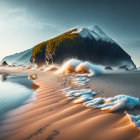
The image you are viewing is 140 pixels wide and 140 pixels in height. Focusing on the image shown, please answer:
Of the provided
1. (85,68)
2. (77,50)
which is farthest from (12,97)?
(77,50)

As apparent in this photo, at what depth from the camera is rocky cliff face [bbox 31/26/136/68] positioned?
46719mm

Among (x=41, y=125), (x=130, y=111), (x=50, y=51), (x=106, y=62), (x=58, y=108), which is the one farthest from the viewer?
(x=106, y=62)

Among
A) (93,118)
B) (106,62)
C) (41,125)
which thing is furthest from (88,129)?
(106,62)

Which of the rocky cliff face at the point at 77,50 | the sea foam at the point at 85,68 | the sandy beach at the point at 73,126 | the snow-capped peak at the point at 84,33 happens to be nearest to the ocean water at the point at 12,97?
the sandy beach at the point at 73,126

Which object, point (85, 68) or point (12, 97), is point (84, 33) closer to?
point (85, 68)

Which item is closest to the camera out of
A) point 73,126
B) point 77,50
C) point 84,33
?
point 73,126

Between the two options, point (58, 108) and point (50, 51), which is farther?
point (50, 51)

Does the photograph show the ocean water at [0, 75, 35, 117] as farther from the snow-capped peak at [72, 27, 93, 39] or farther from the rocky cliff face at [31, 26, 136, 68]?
the snow-capped peak at [72, 27, 93, 39]

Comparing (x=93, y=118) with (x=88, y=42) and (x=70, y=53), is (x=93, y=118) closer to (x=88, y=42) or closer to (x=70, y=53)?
(x=70, y=53)

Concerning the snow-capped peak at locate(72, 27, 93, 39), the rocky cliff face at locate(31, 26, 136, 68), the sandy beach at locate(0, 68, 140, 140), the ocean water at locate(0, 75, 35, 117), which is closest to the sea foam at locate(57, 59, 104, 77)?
the ocean water at locate(0, 75, 35, 117)

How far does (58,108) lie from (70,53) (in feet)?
150

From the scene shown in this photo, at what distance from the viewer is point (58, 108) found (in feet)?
7.62

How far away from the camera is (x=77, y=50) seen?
157 ft

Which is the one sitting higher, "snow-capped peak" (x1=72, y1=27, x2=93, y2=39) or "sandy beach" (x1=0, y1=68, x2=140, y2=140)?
"snow-capped peak" (x1=72, y1=27, x2=93, y2=39)
